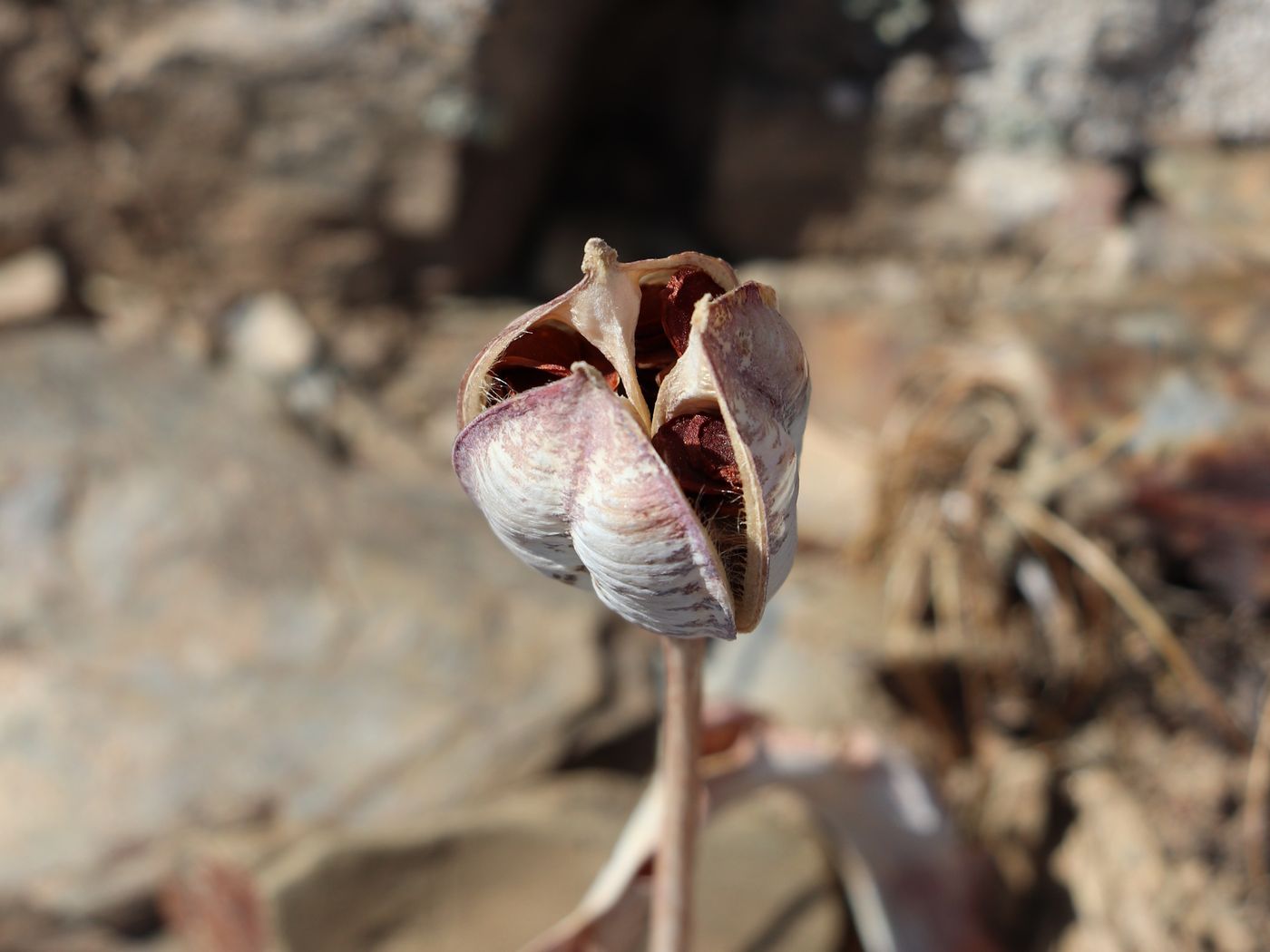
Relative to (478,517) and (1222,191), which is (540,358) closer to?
(478,517)

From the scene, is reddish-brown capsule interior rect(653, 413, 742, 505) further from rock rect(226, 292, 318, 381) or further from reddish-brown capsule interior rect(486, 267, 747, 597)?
rock rect(226, 292, 318, 381)

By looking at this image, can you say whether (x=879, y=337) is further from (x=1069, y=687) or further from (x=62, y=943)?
(x=62, y=943)

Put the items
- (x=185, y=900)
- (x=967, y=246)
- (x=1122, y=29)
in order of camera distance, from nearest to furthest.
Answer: (x=185, y=900)
(x=1122, y=29)
(x=967, y=246)

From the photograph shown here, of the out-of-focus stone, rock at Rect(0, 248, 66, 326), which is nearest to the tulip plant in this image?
the out-of-focus stone

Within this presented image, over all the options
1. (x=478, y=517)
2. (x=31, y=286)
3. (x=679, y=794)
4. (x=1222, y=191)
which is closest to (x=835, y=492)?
(x=478, y=517)

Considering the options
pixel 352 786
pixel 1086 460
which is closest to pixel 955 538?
pixel 1086 460

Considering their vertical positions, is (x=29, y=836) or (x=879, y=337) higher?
(x=879, y=337)
